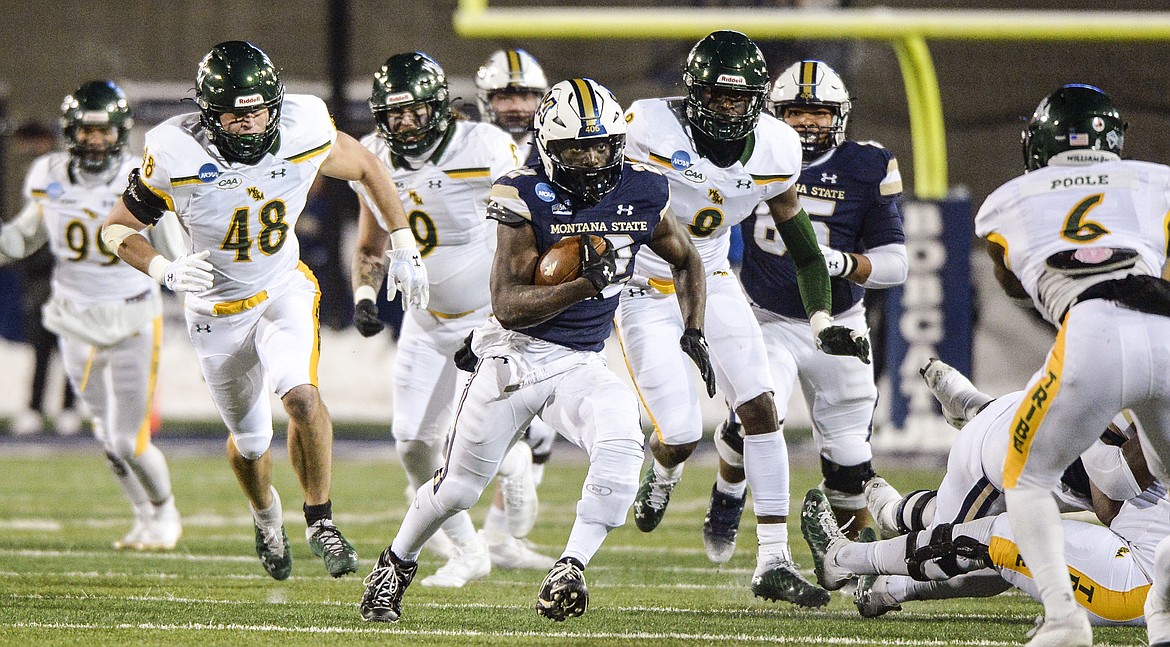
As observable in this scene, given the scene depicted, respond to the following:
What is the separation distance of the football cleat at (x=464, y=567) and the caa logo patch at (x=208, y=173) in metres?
1.58

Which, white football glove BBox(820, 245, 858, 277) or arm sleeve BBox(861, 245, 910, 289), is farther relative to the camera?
arm sleeve BBox(861, 245, 910, 289)

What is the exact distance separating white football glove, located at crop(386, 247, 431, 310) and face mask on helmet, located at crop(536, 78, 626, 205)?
27.1 inches

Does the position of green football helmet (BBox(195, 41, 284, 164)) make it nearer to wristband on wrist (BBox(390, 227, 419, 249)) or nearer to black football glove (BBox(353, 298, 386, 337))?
wristband on wrist (BBox(390, 227, 419, 249))

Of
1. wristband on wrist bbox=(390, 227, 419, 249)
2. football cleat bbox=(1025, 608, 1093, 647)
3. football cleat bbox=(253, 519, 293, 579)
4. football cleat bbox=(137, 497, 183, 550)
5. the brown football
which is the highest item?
the brown football

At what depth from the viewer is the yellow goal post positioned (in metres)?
9.02

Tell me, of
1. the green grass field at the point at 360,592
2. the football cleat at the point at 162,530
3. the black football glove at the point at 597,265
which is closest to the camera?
the black football glove at the point at 597,265

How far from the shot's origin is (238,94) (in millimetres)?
4602

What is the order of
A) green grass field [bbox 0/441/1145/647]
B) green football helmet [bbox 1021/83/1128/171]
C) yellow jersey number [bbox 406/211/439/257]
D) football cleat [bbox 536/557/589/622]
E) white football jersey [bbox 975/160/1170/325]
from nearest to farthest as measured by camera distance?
white football jersey [bbox 975/160/1170/325] → green football helmet [bbox 1021/83/1128/171] → football cleat [bbox 536/557/589/622] → green grass field [bbox 0/441/1145/647] → yellow jersey number [bbox 406/211/439/257]

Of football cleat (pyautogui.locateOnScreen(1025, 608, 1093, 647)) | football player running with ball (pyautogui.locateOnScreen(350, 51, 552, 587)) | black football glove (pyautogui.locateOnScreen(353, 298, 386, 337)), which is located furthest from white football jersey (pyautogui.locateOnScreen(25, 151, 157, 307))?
football cleat (pyautogui.locateOnScreen(1025, 608, 1093, 647))

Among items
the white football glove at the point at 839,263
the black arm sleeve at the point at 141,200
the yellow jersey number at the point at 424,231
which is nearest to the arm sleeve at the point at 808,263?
the white football glove at the point at 839,263

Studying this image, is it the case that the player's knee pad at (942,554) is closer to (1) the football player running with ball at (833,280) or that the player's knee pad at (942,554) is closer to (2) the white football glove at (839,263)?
(1) the football player running with ball at (833,280)

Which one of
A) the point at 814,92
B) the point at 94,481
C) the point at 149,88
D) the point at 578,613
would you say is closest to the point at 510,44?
the point at 149,88

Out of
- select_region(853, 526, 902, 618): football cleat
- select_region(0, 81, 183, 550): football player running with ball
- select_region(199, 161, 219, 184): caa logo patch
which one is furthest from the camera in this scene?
select_region(0, 81, 183, 550): football player running with ball

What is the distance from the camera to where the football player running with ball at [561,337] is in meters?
4.08
